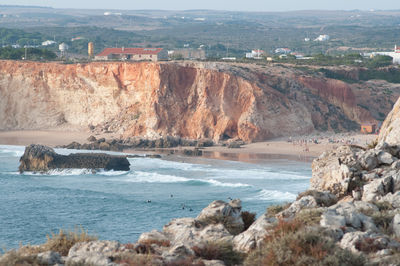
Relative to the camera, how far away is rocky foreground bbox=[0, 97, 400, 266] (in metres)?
10.1

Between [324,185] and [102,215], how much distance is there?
18502 millimetres

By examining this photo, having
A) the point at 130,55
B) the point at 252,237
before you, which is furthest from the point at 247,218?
the point at 130,55

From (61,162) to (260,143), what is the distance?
1804 cm

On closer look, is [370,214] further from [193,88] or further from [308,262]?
[193,88]

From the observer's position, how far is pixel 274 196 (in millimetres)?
36500

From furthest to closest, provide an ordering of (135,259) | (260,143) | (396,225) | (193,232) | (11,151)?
(260,143), (11,151), (193,232), (396,225), (135,259)

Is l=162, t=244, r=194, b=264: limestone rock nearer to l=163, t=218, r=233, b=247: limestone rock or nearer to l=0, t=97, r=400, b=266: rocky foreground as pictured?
l=0, t=97, r=400, b=266: rocky foreground

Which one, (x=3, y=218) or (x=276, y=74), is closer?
(x=3, y=218)

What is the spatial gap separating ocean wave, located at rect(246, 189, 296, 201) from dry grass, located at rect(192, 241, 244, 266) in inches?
971

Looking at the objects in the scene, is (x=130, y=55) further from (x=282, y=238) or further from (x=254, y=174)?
(x=282, y=238)

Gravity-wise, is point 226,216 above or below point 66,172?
above

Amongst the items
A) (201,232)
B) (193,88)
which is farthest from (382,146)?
(193,88)

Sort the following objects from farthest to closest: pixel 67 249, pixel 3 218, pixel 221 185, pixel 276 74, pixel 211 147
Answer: pixel 276 74
pixel 211 147
pixel 221 185
pixel 3 218
pixel 67 249

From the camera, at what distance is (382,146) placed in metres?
16.1
